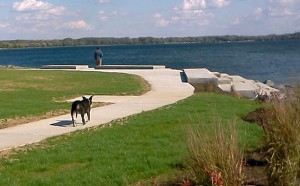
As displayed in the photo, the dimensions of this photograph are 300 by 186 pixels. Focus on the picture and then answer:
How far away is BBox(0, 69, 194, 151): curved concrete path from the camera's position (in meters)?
11.0

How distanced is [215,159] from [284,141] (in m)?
1.43

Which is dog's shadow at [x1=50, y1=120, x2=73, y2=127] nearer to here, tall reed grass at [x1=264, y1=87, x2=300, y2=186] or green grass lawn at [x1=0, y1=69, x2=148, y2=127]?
green grass lawn at [x1=0, y1=69, x2=148, y2=127]

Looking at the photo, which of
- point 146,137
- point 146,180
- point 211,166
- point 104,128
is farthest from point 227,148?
point 104,128

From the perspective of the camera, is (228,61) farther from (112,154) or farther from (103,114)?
(112,154)

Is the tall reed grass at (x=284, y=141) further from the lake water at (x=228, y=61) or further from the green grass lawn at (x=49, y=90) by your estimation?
the green grass lawn at (x=49, y=90)

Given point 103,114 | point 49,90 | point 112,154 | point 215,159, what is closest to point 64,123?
point 103,114

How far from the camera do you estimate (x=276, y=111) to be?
7809mm

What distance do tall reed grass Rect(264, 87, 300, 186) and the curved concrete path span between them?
4.82 metres

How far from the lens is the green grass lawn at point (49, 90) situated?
49.9ft

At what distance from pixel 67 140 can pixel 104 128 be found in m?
1.34

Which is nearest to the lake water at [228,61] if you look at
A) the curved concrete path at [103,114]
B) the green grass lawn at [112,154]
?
the green grass lawn at [112,154]

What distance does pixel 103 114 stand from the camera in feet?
46.4

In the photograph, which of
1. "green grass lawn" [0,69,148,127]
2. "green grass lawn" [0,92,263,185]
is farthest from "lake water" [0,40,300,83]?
"green grass lawn" [0,69,148,127]

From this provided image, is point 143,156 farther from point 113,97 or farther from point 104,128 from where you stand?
point 113,97
